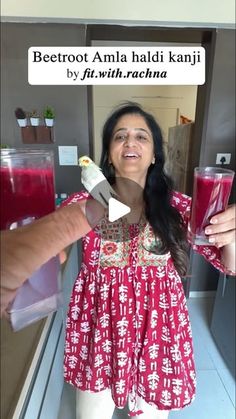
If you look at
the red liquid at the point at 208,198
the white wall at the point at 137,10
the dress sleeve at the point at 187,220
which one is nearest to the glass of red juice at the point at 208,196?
the red liquid at the point at 208,198

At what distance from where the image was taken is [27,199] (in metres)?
0.16

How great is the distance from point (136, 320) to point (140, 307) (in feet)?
0.08

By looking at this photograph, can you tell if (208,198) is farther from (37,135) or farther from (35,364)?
(35,364)

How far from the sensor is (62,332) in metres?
0.49

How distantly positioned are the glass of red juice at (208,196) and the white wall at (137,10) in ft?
0.73

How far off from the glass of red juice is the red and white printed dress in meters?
0.14

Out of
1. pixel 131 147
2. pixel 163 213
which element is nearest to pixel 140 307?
pixel 163 213

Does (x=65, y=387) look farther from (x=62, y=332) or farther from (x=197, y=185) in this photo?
(x=197, y=185)

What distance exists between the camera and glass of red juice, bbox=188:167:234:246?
0.25 meters

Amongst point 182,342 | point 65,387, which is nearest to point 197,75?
point 182,342

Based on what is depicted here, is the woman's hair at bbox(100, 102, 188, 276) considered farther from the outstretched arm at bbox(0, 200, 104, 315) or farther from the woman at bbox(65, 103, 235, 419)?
the outstretched arm at bbox(0, 200, 104, 315)

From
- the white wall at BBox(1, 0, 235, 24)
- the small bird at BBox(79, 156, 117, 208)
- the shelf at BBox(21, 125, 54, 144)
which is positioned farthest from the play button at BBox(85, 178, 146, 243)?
the white wall at BBox(1, 0, 235, 24)

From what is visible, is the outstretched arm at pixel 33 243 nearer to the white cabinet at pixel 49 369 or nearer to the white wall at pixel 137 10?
the white cabinet at pixel 49 369

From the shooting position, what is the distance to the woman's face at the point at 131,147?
32 cm
